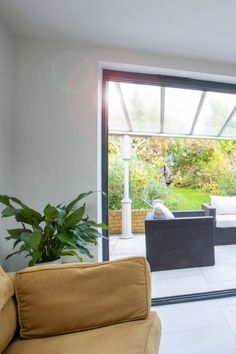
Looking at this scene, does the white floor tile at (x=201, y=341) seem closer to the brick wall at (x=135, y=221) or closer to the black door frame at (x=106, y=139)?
the black door frame at (x=106, y=139)

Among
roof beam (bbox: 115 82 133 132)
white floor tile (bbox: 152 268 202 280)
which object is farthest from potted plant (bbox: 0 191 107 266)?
roof beam (bbox: 115 82 133 132)

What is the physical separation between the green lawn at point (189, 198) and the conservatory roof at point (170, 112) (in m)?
0.82

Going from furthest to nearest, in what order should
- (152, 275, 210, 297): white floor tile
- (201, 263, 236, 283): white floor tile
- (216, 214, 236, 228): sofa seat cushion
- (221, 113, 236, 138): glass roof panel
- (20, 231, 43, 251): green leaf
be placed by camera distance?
(221, 113, 236, 138): glass roof panel < (216, 214, 236, 228): sofa seat cushion < (201, 263, 236, 283): white floor tile < (152, 275, 210, 297): white floor tile < (20, 231, 43, 251): green leaf

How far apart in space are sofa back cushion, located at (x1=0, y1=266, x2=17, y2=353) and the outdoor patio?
4.54ft

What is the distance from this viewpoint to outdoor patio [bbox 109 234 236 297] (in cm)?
220

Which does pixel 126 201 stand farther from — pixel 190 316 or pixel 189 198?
pixel 190 316

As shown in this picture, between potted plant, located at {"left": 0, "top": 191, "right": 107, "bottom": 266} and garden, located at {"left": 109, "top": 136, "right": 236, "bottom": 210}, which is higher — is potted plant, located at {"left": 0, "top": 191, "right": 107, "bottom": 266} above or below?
below

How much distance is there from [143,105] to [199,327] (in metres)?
2.44

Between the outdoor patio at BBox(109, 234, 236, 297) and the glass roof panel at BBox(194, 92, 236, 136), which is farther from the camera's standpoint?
the glass roof panel at BBox(194, 92, 236, 136)

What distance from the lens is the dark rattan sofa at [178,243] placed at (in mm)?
2516

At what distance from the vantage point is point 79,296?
1.09m

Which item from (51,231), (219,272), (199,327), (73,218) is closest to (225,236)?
(219,272)

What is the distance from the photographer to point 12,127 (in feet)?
5.85

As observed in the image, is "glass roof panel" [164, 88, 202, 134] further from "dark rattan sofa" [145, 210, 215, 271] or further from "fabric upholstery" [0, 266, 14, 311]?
"fabric upholstery" [0, 266, 14, 311]
